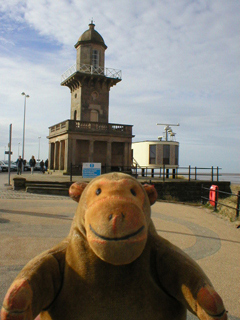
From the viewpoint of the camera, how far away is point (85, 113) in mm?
27750

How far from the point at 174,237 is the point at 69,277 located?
4.85 metres

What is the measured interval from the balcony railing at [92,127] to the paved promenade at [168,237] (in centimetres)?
1546

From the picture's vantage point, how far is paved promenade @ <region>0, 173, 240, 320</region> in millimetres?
4282

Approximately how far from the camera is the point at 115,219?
6.05 ft

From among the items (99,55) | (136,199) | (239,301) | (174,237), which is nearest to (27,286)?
(136,199)

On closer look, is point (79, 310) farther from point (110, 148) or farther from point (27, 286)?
point (110, 148)

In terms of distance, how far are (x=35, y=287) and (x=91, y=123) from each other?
977 inches

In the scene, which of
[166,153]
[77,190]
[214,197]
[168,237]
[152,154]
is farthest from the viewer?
[152,154]

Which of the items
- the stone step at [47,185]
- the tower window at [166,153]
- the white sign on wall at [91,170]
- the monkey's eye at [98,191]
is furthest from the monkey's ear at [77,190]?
the tower window at [166,153]

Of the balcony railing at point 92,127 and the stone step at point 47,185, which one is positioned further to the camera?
the balcony railing at point 92,127

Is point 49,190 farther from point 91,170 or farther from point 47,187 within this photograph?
point 91,170

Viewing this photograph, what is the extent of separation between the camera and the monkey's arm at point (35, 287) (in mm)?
1760

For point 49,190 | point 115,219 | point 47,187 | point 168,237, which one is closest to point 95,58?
point 47,187

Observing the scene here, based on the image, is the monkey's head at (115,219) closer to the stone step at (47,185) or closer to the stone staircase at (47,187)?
the stone staircase at (47,187)
